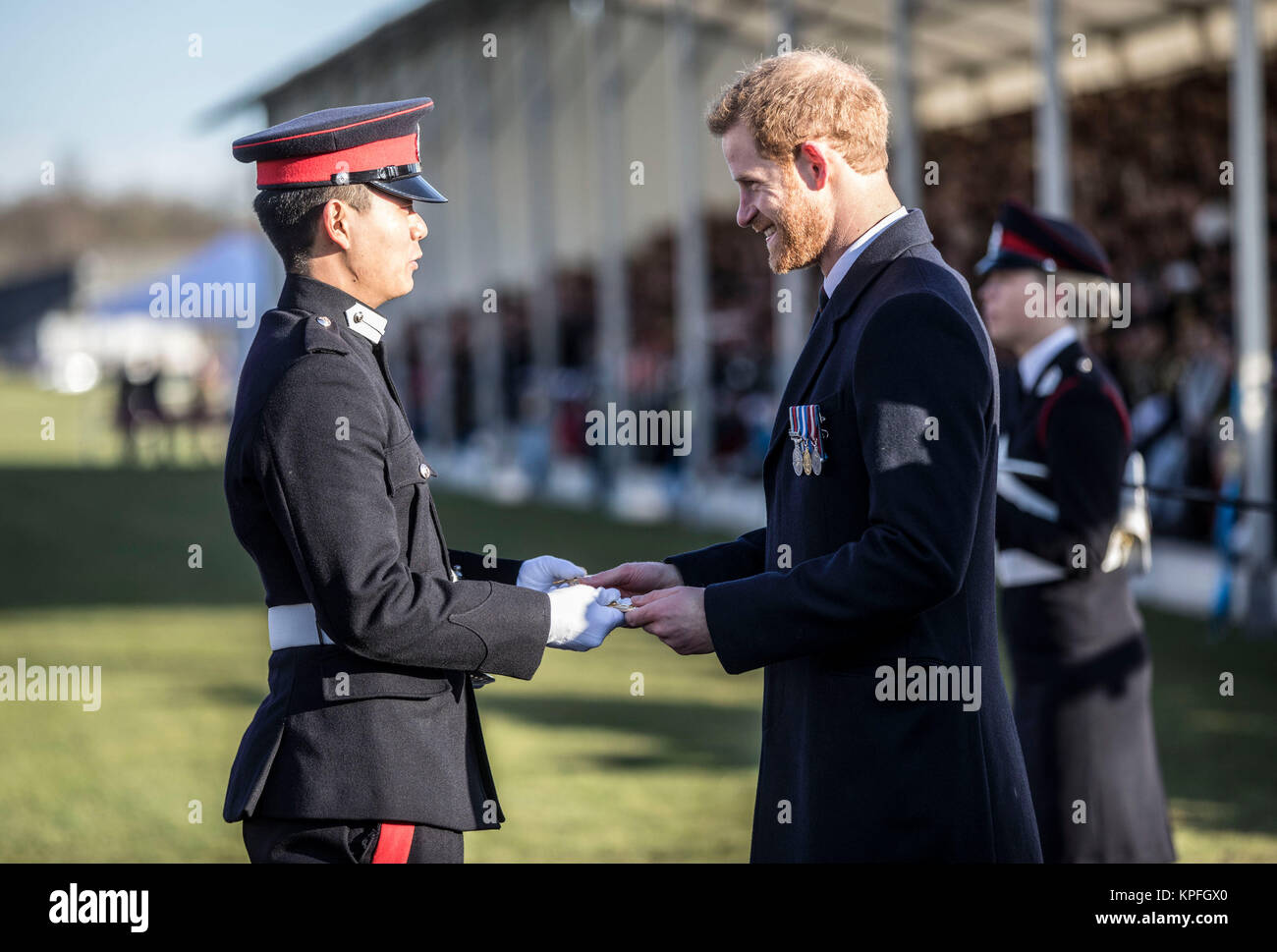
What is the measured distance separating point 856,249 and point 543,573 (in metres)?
0.92

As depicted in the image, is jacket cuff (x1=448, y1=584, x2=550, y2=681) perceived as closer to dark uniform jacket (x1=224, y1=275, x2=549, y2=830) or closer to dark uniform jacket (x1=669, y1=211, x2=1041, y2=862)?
dark uniform jacket (x1=224, y1=275, x2=549, y2=830)

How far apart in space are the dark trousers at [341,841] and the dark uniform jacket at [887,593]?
62 centimetres

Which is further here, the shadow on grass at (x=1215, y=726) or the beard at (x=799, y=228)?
the shadow on grass at (x=1215, y=726)

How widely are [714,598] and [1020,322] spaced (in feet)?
7.26

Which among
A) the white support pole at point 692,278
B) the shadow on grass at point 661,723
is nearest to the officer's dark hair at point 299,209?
the shadow on grass at point 661,723

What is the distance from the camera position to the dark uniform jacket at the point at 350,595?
2.48 meters

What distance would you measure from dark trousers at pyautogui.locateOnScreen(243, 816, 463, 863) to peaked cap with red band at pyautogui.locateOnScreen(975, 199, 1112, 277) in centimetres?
269

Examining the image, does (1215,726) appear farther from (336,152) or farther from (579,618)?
(336,152)

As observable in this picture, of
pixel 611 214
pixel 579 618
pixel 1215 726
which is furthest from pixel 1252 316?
pixel 611 214

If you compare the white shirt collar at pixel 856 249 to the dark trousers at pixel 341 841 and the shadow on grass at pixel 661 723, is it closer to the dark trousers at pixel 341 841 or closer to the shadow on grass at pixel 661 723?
the dark trousers at pixel 341 841

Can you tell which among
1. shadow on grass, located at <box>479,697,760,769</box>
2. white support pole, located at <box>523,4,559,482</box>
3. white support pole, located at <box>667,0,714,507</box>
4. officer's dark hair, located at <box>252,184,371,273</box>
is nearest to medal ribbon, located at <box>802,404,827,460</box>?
officer's dark hair, located at <box>252,184,371,273</box>

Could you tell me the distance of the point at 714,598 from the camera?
8.63ft

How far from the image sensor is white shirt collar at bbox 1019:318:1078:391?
4.43m

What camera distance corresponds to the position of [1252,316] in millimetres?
9688
